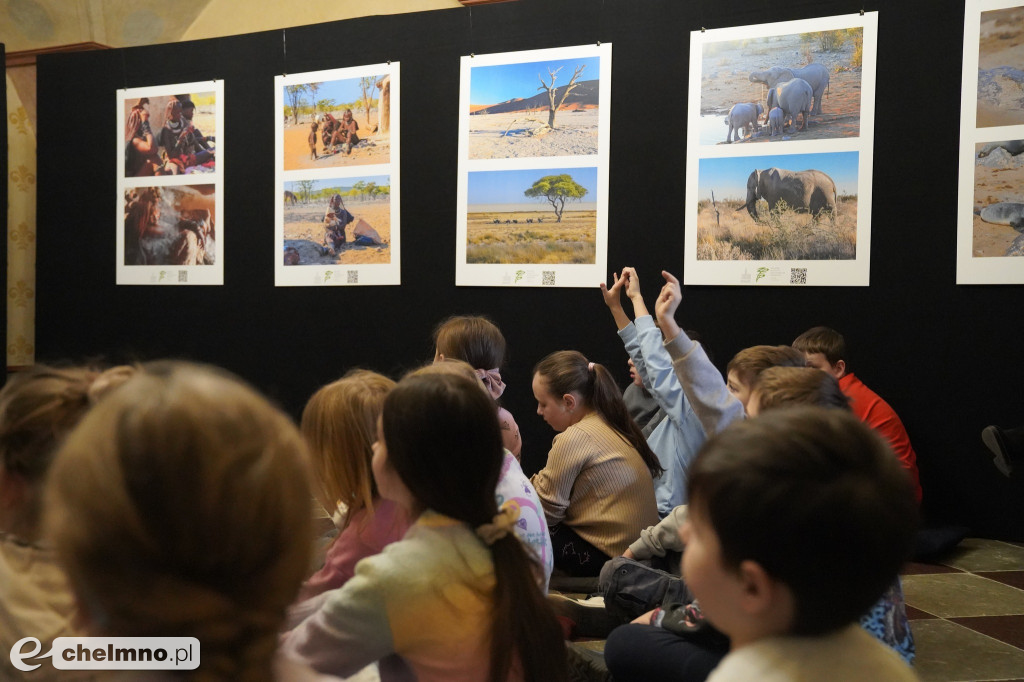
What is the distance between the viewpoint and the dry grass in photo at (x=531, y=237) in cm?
634

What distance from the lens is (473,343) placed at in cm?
410

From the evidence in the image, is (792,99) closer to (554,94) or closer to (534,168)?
(554,94)

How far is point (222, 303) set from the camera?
7570mm

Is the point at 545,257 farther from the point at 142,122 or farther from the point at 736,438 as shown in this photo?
the point at 736,438

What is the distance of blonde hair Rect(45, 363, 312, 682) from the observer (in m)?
0.88

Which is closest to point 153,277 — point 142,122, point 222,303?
point 222,303

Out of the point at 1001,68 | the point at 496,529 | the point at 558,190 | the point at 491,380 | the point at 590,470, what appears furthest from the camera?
the point at 558,190

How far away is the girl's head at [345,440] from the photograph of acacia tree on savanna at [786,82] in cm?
422

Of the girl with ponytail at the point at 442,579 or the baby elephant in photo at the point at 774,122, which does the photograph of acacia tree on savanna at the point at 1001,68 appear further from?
the girl with ponytail at the point at 442,579

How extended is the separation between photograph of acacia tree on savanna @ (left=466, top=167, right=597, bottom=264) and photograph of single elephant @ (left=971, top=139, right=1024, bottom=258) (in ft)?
8.21

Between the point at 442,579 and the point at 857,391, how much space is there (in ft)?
14.2

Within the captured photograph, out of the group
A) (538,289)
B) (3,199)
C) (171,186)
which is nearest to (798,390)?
(538,289)

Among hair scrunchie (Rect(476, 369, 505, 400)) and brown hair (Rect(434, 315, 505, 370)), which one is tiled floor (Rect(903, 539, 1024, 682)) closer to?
hair scrunchie (Rect(476, 369, 505, 400))
